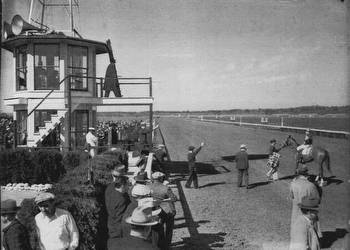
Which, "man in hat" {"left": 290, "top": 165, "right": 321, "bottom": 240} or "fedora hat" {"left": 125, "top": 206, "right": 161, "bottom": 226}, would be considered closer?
"fedora hat" {"left": 125, "top": 206, "right": 161, "bottom": 226}

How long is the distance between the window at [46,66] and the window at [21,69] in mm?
665

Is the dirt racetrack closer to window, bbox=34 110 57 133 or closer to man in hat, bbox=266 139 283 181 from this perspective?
man in hat, bbox=266 139 283 181

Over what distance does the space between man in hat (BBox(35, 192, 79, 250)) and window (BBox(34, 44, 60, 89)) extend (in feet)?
37.0

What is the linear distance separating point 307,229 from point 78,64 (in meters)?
12.5

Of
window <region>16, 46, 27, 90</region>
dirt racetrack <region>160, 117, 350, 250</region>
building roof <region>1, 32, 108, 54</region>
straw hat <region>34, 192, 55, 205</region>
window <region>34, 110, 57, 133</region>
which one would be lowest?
dirt racetrack <region>160, 117, 350, 250</region>

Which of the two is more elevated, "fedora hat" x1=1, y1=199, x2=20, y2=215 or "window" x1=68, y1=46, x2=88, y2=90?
"window" x1=68, y1=46, x2=88, y2=90

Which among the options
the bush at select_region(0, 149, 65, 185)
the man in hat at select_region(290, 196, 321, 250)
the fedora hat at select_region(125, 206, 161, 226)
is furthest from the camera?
the bush at select_region(0, 149, 65, 185)

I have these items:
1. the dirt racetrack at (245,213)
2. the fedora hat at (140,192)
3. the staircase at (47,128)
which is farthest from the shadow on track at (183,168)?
the fedora hat at (140,192)

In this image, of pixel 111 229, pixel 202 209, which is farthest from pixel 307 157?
pixel 111 229

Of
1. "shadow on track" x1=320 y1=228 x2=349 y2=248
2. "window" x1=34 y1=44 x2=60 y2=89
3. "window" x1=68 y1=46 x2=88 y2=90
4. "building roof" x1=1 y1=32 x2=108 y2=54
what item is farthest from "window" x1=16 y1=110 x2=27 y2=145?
"shadow on track" x1=320 y1=228 x2=349 y2=248

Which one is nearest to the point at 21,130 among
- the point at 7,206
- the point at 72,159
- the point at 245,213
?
the point at 72,159

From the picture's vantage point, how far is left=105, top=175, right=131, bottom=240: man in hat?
5.35 m

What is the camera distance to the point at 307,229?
536 centimetres

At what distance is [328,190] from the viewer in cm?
1305
